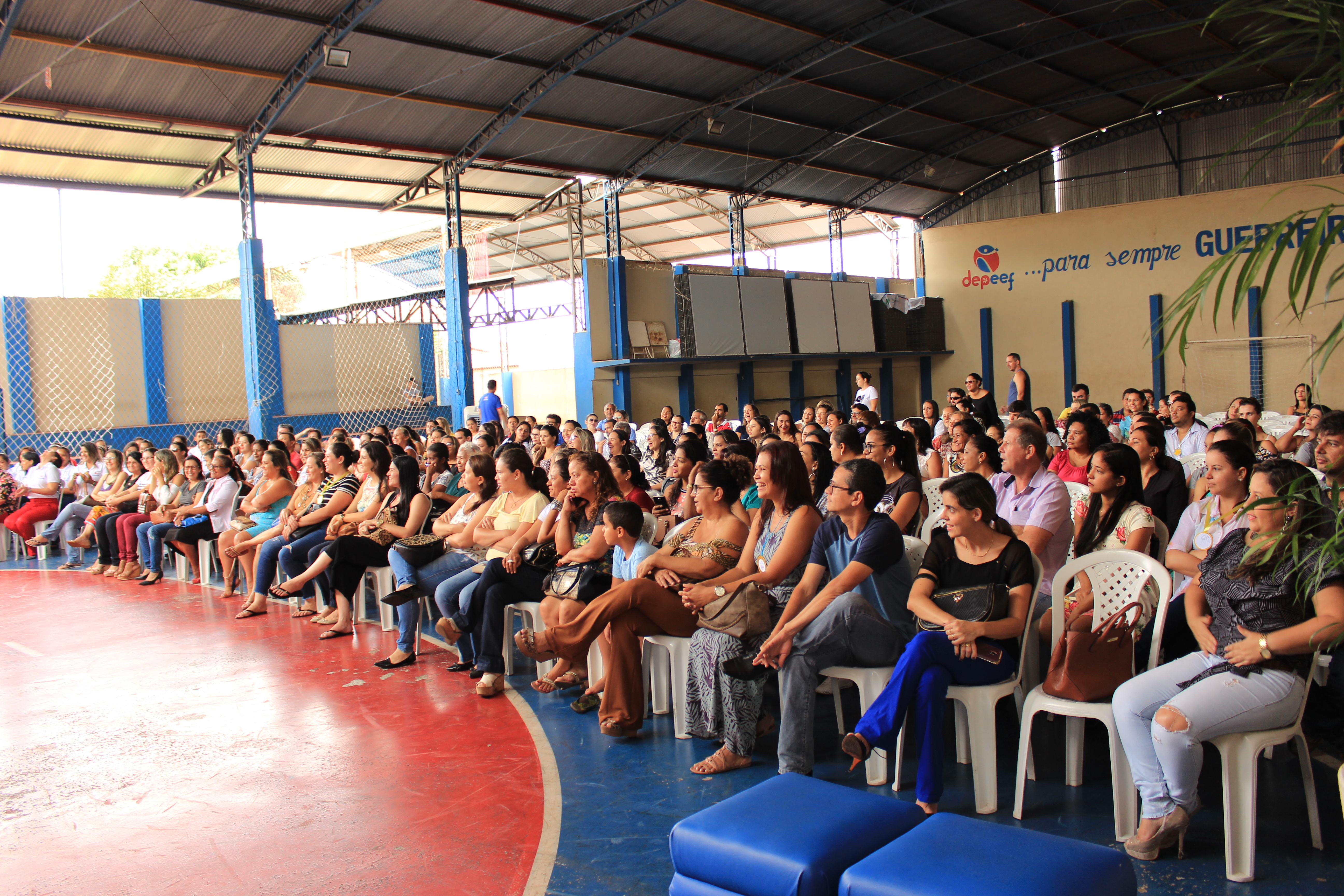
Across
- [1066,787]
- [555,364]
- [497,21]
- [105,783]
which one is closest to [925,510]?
[1066,787]

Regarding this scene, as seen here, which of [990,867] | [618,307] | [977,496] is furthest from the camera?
[618,307]

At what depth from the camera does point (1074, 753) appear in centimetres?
303

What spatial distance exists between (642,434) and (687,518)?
3179 millimetres

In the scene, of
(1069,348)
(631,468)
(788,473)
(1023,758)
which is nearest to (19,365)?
(631,468)

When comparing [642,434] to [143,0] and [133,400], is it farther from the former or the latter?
[133,400]

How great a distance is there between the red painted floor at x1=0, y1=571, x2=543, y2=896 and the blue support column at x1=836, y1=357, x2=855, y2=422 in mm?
13353

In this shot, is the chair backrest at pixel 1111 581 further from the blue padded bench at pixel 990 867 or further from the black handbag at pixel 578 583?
the black handbag at pixel 578 583

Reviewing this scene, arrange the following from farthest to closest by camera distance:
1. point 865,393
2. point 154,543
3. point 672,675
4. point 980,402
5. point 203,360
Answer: point 203,360 → point 865,393 → point 980,402 → point 154,543 → point 672,675

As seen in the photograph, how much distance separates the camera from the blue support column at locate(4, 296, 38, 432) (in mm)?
11766

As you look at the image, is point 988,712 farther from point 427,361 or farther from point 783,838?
point 427,361

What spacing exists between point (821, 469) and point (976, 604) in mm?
2062

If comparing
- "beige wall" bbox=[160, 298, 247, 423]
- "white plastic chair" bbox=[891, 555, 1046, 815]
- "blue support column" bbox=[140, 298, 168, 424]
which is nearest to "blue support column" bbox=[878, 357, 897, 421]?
"beige wall" bbox=[160, 298, 247, 423]

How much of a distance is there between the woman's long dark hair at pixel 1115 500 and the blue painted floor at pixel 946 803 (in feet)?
2.36

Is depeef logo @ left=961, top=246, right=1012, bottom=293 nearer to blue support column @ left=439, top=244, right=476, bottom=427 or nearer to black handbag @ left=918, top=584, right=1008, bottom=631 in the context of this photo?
blue support column @ left=439, top=244, right=476, bottom=427
